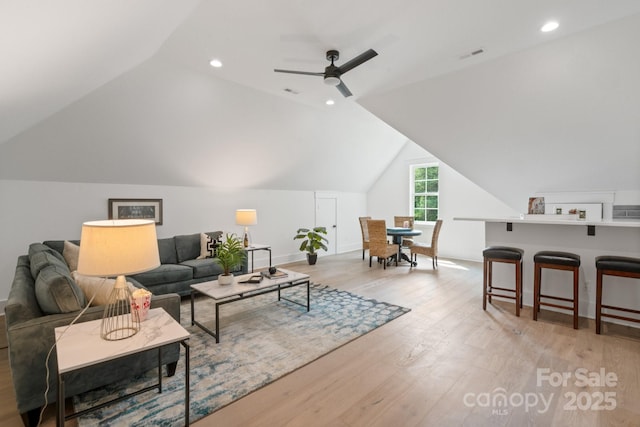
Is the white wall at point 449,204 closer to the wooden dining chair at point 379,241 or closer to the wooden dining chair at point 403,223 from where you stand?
the wooden dining chair at point 403,223

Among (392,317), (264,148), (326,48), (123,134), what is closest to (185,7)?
(326,48)

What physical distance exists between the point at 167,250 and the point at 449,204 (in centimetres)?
606

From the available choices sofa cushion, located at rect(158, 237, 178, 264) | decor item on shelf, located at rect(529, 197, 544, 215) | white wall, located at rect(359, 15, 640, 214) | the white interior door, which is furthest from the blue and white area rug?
the white interior door

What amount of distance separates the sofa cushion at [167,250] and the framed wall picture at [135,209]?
17.7 inches

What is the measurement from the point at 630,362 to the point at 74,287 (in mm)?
4384

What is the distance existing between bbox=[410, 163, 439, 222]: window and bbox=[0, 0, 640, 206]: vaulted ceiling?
75.5 inches

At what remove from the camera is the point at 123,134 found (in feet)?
13.3

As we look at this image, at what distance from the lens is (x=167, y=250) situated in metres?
4.65

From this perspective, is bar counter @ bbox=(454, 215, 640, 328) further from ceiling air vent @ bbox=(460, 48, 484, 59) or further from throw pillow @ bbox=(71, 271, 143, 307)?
throw pillow @ bbox=(71, 271, 143, 307)

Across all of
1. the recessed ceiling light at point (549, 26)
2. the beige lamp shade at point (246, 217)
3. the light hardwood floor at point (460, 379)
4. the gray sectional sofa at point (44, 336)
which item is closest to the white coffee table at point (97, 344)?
the gray sectional sofa at point (44, 336)

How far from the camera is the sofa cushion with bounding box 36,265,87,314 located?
1.91 meters

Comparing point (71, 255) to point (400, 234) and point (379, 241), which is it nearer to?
point (379, 241)

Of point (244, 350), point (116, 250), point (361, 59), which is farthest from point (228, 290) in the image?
point (361, 59)

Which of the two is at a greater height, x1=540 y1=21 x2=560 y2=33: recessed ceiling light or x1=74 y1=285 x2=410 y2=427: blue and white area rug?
x1=540 y1=21 x2=560 y2=33: recessed ceiling light
